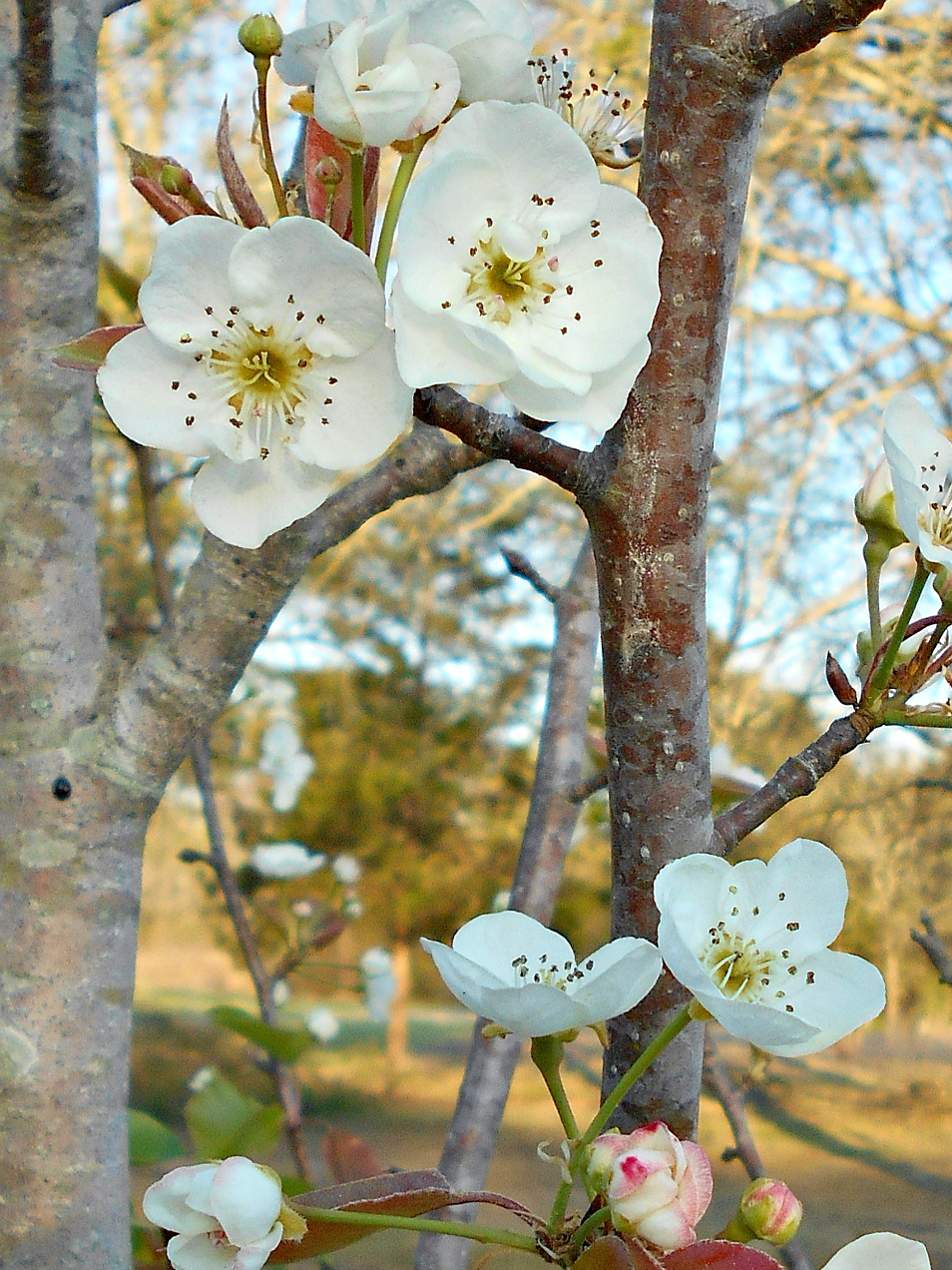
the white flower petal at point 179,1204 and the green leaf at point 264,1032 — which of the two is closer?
the white flower petal at point 179,1204

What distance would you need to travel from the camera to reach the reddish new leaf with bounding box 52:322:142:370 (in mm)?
298

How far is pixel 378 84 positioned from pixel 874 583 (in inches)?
8.6

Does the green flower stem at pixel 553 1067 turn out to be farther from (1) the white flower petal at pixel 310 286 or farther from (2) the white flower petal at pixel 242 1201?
(1) the white flower petal at pixel 310 286

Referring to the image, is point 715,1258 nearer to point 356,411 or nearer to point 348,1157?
point 356,411

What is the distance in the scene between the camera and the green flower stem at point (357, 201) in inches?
10.9

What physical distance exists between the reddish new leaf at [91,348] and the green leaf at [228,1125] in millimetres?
592

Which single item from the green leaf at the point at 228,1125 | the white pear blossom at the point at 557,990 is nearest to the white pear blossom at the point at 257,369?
the white pear blossom at the point at 557,990

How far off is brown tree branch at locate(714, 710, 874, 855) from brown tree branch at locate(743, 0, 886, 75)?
0.63ft

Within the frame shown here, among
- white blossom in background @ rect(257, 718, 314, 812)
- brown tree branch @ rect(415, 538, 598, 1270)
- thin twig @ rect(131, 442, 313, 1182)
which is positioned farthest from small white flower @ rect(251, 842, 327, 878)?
brown tree branch @ rect(415, 538, 598, 1270)

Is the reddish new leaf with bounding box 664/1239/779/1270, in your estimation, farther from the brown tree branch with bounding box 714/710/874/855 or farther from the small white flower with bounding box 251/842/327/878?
the small white flower with bounding box 251/842/327/878

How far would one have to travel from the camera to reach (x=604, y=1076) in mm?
334

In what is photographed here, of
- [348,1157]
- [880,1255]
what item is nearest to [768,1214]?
[880,1255]

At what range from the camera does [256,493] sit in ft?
0.99

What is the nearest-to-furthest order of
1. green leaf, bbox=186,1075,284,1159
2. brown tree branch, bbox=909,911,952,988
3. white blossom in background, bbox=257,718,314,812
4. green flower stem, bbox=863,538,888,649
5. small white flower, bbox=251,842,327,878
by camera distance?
green flower stem, bbox=863,538,888,649 < brown tree branch, bbox=909,911,952,988 < green leaf, bbox=186,1075,284,1159 < small white flower, bbox=251,842,327,878 < white blossom in background, bbox=257,718,314,812
